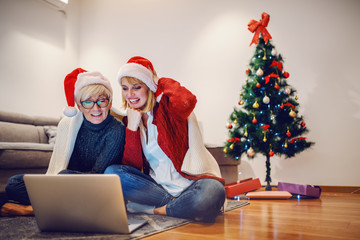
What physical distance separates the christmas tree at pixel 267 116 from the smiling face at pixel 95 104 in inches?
58.2

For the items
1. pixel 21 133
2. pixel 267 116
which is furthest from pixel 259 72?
pixel 21 133

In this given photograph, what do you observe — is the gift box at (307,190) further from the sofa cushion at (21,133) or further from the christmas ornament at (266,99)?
the sofa cushion at (21,133)

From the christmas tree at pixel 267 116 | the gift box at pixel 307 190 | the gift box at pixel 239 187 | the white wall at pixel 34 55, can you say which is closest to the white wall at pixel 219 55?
the white wall at pixel 34 55

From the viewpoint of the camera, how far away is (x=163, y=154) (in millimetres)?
1538

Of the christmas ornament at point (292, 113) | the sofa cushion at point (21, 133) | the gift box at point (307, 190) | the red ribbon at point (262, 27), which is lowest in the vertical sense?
the gift box at point (307, 190)

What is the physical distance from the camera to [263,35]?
2.81m

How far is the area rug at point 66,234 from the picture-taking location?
3.43 feet

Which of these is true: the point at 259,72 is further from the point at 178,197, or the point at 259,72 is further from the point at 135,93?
the point at 178,197

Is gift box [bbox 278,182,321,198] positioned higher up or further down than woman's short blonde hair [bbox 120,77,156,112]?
further down

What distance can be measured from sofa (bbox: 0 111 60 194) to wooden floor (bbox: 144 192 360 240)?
150cm

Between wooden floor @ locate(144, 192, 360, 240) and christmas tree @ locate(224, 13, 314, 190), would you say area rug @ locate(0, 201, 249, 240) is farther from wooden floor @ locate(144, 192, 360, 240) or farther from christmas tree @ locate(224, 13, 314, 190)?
christmas tree @ locate(224, 13, 314, 190)

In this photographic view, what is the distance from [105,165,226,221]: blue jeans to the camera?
1311mm

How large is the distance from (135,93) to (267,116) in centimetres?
153

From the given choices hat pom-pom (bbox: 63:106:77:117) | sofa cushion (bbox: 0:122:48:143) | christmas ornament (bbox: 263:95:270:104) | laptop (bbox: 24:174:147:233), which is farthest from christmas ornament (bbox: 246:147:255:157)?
sofa cushion (bbox: 0:122:48:143)
